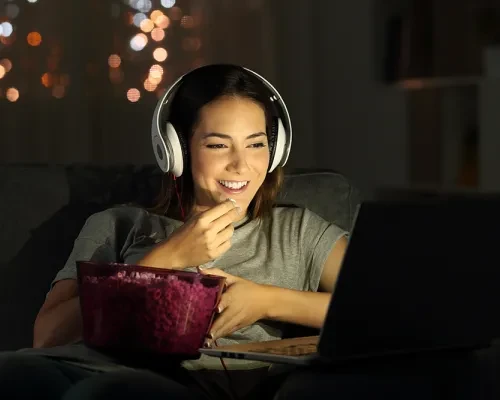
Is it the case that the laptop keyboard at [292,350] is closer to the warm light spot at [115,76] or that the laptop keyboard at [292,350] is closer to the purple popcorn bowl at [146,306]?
the purple popcorn bowl at [146,306]

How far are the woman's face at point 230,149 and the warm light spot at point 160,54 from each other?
223 centimetres

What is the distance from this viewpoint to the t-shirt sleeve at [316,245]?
1.81 meters

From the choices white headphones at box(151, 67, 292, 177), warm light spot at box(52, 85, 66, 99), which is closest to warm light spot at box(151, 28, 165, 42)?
warm light spot at box(52, 85, 66, 99)

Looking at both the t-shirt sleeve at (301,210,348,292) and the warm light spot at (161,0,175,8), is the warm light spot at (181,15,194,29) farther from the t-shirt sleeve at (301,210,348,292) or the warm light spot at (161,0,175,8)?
the t-shirt sleeve at (301,210,348,292)

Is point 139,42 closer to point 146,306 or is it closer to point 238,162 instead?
point 238,162

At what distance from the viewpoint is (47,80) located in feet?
12.8

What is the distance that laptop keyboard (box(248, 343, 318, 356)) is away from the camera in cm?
135

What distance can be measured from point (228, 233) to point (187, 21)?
8.39 ft

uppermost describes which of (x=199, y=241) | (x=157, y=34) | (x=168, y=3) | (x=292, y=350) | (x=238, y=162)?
(x=168, y=3)

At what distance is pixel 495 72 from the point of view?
11.2 ft

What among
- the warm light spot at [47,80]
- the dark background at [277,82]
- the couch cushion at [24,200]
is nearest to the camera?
the couch cushion at [24,200]

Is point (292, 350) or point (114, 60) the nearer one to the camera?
point (292, 350)

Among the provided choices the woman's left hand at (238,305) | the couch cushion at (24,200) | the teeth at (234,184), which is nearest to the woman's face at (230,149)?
the teeth at (234,184)

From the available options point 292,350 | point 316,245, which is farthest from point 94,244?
point 292,350
